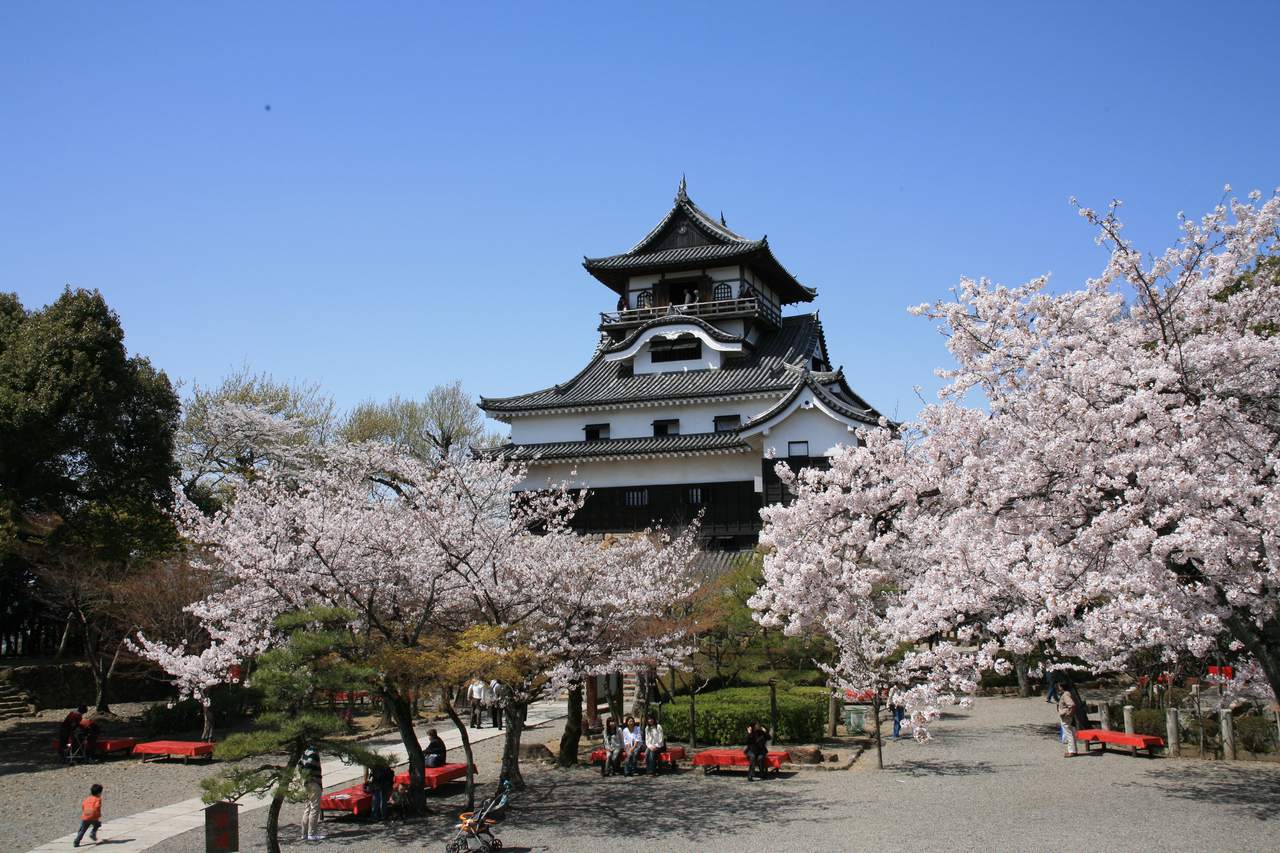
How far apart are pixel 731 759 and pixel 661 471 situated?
20590 mm

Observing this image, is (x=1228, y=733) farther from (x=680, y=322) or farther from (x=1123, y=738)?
(x=680, y=322)

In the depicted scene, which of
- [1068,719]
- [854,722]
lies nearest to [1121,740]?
[1068,719]

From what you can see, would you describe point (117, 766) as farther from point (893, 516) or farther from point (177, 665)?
point (893, 516)

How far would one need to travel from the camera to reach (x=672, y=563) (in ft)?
76.6

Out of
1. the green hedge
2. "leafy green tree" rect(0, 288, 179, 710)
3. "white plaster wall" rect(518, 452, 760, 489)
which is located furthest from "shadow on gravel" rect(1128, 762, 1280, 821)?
"leafy green tree" rect(0, 288, 179, 710)

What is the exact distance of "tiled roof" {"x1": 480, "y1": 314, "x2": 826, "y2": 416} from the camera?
130 feet

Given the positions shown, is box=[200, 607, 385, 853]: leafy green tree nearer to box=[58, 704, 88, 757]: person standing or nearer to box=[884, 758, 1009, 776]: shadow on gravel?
box=[58, 704, 88, 757]: person standing

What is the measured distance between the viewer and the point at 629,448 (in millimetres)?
38594

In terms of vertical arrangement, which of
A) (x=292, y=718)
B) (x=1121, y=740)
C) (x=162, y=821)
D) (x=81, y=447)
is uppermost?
(x=81, y=447)

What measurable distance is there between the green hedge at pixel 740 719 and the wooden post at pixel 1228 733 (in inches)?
342

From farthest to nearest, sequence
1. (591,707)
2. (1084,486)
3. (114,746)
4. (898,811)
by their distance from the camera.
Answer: (591,707) → (114,746) → (898,811) → (1084,486)

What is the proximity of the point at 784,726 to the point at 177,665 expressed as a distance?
1363 cm

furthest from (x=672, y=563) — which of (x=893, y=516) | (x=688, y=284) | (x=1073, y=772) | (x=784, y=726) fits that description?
(x=688, y=284)

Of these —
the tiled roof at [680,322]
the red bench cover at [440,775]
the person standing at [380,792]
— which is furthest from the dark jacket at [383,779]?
the tiled roof at [680,322]
